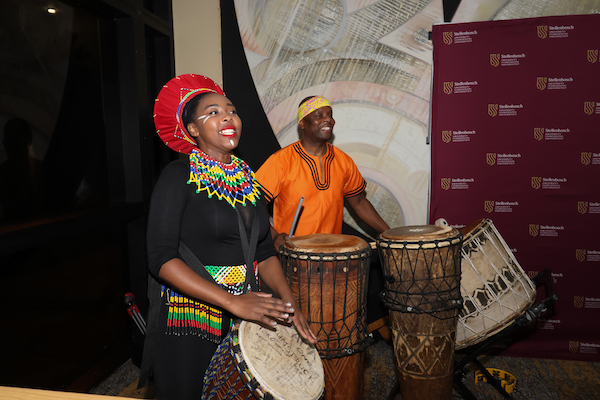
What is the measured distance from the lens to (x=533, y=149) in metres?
3.06

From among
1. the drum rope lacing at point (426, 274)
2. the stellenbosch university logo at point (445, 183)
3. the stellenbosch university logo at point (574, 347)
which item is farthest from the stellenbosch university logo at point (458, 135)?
the stellenbosch university logo at point (574, 347)

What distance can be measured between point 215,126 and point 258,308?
2.16 feet

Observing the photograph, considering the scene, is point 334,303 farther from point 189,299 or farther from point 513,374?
point 513,374

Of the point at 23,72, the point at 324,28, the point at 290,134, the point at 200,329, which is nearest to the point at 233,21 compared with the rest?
the point at 324,28

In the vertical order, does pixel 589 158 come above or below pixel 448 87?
below

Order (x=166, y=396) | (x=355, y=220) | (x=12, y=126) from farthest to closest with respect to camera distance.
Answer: (x=355, y=220) → (x=12, y=126) → (x=166, y=396)

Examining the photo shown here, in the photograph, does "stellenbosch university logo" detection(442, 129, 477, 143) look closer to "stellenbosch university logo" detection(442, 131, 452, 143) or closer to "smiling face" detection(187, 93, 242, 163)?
"stellenbosch university logo" detection(442, 131, 452, 143)

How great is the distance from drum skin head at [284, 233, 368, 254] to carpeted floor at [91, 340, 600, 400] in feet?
3.13

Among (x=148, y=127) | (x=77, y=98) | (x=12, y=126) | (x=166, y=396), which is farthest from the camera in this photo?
(x=148, y=127)

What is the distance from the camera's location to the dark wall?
2.19m

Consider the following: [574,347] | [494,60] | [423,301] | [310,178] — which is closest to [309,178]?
[310,178]

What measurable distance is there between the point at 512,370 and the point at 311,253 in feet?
6.38

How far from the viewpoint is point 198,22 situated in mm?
3418

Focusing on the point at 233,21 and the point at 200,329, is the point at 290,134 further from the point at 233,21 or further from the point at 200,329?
the point at 200,329
